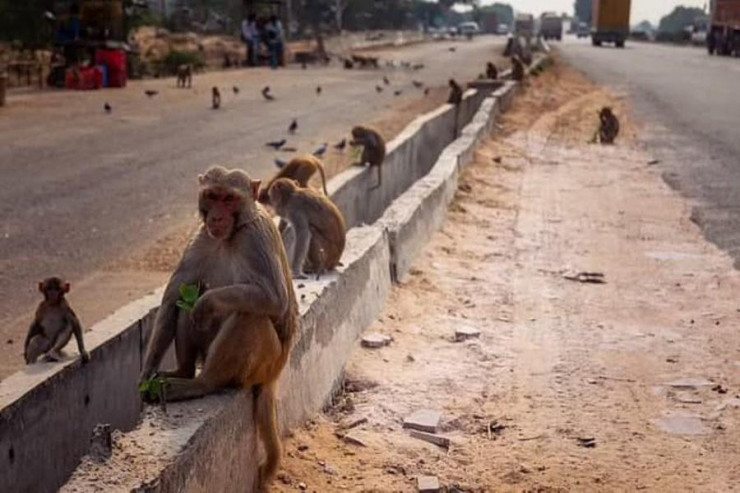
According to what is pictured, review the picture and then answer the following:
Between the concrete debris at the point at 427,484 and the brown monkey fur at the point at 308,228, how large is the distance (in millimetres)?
2230

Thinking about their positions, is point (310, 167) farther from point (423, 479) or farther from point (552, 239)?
point (423, 479)

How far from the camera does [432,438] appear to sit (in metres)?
6.28

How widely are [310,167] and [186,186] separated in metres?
6.55

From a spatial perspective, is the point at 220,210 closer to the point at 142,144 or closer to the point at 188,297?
the point at 188,297

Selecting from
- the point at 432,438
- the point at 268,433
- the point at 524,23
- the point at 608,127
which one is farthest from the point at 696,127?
the point at 524,23

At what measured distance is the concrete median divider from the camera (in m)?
4.34

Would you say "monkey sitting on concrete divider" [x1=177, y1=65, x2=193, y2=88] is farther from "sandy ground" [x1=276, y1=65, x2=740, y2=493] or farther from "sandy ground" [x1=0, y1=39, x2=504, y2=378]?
"sandy ground" [x1=276, y1=65, x2=740, y2=493]

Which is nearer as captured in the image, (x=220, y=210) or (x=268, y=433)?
Answer: (x=220, y=210)

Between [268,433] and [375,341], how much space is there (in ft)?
8.42

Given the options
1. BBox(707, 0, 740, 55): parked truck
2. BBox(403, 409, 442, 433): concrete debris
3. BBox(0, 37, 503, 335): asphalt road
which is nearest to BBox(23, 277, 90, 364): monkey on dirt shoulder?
BBox(403, 409, 442, 433): concrete debris

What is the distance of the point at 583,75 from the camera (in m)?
44.5

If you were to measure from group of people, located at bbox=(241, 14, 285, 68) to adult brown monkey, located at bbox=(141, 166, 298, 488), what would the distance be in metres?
47.3

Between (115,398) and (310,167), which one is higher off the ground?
(310,167)

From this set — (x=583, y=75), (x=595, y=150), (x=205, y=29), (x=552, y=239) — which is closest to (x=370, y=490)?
(x=552, y=239)
